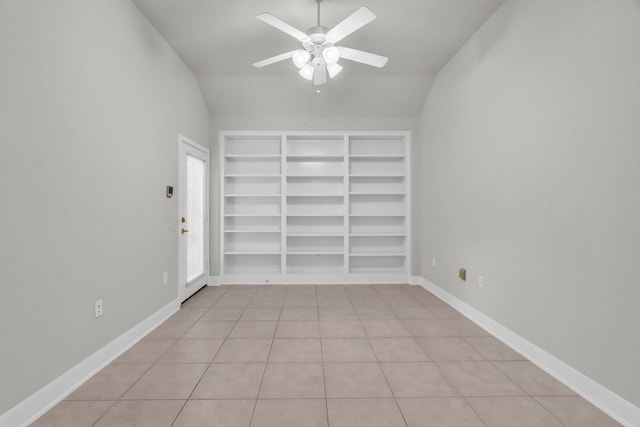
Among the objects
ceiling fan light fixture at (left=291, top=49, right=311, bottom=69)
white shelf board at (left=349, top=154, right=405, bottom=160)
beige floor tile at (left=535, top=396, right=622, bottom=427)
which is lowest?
beige floor tile at (left=535, top=396, right=622, bottom=427)

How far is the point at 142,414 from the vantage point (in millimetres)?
1683

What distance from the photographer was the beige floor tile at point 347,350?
2.32 metres

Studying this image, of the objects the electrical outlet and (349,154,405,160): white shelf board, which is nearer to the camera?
the electrical outlet

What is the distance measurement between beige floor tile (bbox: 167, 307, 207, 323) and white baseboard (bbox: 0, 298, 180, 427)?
0.32 meters

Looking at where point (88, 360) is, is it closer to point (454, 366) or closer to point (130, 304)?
point (130, 304)

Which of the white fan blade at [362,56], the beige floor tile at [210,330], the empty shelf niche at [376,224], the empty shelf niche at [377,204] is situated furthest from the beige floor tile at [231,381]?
the empty shelf niche at [377,204]

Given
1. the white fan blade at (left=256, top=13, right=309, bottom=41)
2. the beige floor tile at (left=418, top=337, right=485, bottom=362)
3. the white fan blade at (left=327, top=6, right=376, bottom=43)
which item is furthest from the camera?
the beige floor tile at (left=418, top=337, right=485, bottom=362)

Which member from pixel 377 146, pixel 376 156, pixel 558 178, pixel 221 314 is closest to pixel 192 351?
pixel 221 314

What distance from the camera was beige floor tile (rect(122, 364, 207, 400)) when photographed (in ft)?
6.11

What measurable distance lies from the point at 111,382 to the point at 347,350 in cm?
168

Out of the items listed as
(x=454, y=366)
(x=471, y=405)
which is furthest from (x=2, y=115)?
(x=454, y=366)

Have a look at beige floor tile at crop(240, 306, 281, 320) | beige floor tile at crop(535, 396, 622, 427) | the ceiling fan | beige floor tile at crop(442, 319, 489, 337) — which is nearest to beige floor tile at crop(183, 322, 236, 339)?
beige floor tile at crop(240, 306, 281, 320)

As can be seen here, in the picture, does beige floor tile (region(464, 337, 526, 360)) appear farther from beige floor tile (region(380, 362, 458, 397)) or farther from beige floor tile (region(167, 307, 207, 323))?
beige floor tile (region(167, 307, 207, 323))

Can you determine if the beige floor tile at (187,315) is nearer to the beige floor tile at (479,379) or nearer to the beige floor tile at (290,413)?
the beige floor tile at (290,413)
